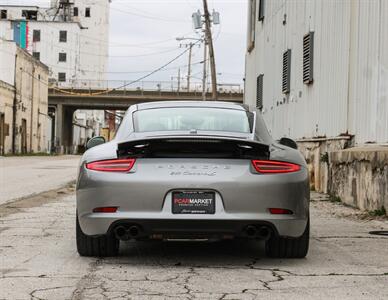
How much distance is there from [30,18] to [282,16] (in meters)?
85.3

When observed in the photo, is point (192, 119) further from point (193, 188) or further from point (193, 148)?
point (193, 188)

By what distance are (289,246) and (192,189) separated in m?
1.18

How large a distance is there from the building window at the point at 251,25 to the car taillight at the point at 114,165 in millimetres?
20415

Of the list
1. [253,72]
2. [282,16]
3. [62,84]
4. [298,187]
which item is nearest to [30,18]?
[62,84]

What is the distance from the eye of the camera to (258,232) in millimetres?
5586

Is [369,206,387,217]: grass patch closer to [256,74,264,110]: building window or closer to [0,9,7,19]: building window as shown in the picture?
[256,74,264,110]: building window

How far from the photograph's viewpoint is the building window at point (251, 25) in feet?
84.8

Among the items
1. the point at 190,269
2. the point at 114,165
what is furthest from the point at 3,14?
the point at 190,269

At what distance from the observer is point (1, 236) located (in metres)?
7.52

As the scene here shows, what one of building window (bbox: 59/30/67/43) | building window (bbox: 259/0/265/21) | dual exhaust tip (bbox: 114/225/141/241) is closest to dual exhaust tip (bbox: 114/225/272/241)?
dual exhaust tip (bbox: 114/225/141/241)

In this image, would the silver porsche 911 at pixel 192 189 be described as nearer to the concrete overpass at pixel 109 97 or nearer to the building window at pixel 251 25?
the building window at pixel 251 25

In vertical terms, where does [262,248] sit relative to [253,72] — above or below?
below

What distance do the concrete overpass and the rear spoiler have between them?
61887 millimetres

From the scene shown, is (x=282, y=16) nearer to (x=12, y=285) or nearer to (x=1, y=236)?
(x=1, y=236)
